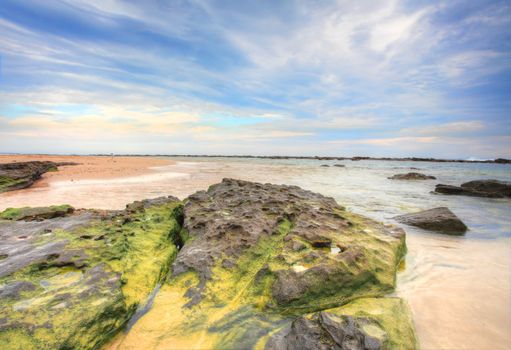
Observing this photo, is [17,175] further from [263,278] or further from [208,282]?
[263,278]

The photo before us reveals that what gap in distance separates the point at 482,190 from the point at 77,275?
18.5 metres

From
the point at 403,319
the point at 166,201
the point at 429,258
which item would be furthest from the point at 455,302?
the point at 166,201

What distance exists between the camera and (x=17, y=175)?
43.3 ft

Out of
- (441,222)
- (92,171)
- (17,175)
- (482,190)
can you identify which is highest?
(17,175)

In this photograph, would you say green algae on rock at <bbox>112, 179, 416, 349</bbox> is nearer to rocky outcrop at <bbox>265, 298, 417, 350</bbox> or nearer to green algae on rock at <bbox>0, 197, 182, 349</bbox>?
rocky outcrop at <bbox>265, 298, 417, 350</bbox>

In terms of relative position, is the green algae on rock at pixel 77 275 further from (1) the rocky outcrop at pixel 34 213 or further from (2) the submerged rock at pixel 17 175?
(2) the submerged rock at pixel 17 175

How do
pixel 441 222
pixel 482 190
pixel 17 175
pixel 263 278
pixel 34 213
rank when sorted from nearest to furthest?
pixel 263 278 < pixel 34 213 < pixel 441 222 < pixel 17 175 < pixel 482 190

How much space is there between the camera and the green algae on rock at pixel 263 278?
8.80 ft

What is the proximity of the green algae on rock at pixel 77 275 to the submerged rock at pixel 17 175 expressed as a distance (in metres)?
10.5

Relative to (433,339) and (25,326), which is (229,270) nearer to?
(25,326)

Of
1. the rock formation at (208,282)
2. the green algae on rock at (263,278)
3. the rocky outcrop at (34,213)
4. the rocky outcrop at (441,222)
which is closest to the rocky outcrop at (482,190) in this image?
the rocky outcrop at (441,222)

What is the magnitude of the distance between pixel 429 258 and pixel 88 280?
5501mm

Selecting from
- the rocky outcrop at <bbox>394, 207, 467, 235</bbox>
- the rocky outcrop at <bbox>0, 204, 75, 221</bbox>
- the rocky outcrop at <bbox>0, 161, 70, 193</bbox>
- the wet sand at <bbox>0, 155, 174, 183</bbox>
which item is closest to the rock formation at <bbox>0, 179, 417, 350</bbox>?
the rocky outcrop at <bbox>0, 204, 75, 221</bbox>

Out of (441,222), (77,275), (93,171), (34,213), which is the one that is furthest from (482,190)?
(93,171)
